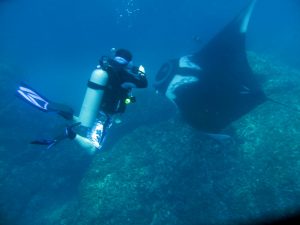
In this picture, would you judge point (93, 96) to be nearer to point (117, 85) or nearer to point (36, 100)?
point (117, 85)

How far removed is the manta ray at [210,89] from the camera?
755 centimetres

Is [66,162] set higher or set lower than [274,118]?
lower

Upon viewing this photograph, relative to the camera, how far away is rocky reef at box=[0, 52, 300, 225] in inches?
294

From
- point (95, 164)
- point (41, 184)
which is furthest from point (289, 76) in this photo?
point (41, 184)

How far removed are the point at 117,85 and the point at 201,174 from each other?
14.4 feet

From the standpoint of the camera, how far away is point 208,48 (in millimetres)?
8797

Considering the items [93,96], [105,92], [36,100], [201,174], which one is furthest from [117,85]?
[201,174]

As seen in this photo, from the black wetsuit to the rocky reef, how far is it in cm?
367

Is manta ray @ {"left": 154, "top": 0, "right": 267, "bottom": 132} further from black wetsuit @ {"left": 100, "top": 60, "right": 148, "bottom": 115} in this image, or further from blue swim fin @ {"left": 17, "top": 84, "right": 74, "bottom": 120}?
blue swim fin @ {"left": 17, "top": 84, "right": 74, "bottom": 120}

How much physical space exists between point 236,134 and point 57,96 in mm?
19087

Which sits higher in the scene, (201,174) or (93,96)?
(93,96)

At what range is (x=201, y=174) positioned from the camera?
8.42 meters

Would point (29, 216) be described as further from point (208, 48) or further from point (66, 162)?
point (208, 48)

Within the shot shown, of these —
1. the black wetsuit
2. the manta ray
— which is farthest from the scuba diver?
the manta ray
